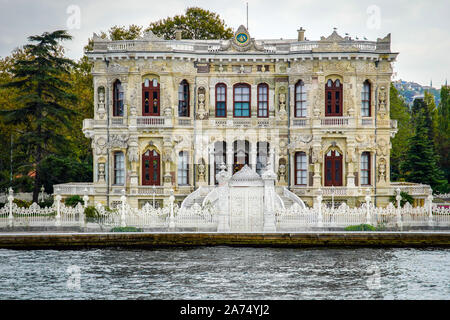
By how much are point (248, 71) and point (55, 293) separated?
2351 cm

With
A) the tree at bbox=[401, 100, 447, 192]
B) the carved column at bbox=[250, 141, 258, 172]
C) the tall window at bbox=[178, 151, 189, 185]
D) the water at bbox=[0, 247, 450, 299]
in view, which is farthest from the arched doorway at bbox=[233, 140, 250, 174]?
the tree at bbox=[401, 100, 447, 192]

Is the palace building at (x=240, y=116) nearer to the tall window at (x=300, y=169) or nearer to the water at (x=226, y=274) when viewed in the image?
the tall window at (x=300, y=169)

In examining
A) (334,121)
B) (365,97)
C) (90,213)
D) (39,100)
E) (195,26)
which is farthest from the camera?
(195,26)

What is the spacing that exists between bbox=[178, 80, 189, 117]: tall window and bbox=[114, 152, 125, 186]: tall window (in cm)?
430

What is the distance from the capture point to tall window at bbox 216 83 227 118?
44875 millimetres

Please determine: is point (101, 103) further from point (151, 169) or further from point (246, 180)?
point (246, 180)

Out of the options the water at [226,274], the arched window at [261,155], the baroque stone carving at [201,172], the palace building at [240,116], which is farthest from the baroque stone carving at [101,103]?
the water at [226,274]

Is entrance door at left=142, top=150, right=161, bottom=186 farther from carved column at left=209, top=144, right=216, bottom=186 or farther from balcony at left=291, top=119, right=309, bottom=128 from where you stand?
balcony at left=291, top=119, right=309, bottom=128

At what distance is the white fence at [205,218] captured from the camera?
33.9 m

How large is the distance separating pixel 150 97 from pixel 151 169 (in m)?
4.22

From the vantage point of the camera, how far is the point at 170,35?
62688mm

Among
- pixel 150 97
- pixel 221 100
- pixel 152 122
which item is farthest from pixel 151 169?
pixel 221 100

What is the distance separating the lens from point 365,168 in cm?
4428

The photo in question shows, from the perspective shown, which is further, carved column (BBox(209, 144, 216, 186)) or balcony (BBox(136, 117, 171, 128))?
carved column (BBox(209, 144, 216, 186))
